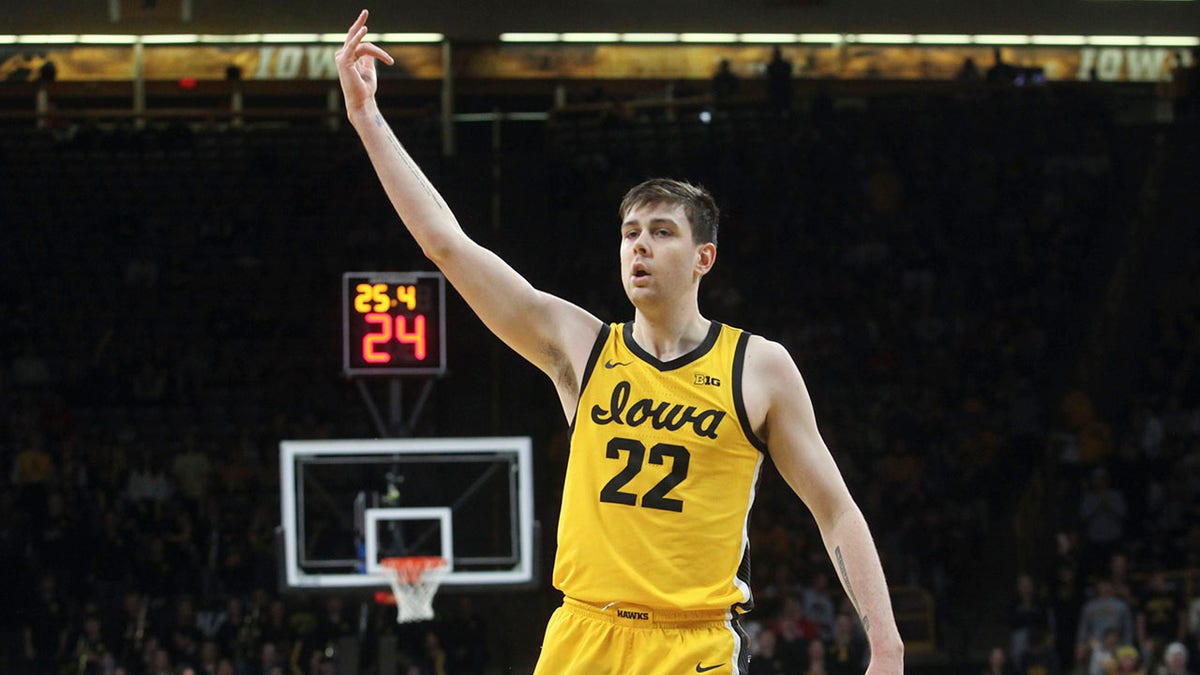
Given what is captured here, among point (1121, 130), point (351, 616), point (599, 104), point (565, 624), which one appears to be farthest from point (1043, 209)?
point (565, 624)

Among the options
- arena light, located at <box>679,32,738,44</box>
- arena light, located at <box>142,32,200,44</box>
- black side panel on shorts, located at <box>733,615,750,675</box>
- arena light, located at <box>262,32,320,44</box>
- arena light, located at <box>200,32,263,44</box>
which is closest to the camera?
black side panel on shorts, located at <box>733,615,750,675</box>

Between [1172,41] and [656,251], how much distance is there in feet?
73.8

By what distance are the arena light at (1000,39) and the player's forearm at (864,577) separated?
69.0ft

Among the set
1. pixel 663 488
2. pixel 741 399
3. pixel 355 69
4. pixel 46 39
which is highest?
pixel 46 39

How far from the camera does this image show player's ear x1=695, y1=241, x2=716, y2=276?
14.3ft

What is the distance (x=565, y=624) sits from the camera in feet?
13.7

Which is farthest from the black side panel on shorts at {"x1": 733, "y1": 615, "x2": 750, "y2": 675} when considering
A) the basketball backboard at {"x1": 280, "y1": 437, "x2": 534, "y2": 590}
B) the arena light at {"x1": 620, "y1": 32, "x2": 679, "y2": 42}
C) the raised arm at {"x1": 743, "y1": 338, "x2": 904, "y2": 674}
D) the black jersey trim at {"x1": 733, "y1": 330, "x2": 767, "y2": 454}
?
the arena light at {"x1": 620, "y1": 32, "x2": 679, "y2": 42}

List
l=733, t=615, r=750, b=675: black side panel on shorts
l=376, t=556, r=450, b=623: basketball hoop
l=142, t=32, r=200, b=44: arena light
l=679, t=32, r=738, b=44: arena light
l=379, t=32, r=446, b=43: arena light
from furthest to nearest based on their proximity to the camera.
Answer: l=679, t=32, r=738, b=44: arena light, l=142, t=32, r=200, b=44: arena light, l=379, t=32, r=446, b=43: arena light, l=376, t=556, r=450, b=623: basketball hoop, l=733, t=615, r=750, b=675: black side panel on shorts

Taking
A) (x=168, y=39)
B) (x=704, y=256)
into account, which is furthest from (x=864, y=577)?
(x=168, y=39)

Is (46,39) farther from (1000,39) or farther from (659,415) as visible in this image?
(659,415)

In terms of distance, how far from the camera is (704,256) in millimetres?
4379

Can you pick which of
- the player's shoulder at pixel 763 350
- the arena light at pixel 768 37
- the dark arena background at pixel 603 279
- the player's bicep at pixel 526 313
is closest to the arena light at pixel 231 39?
the dark arena background at pixel 603 279

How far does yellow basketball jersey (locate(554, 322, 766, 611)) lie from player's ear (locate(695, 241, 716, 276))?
10.0 inches

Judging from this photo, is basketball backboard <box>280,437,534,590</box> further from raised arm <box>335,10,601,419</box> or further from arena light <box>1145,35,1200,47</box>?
arena light <box>1145,35,1200,47</box>
